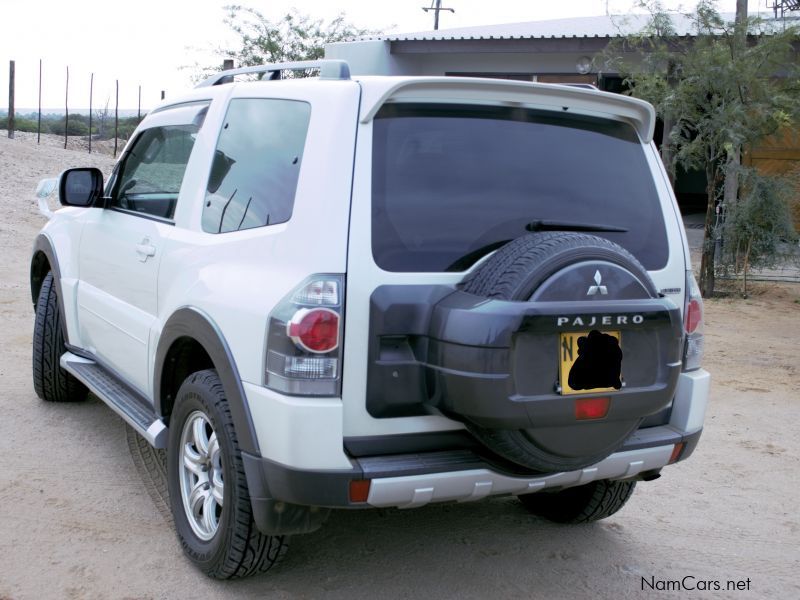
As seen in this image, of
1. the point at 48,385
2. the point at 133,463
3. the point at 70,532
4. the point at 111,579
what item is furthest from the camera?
the point at 48,385

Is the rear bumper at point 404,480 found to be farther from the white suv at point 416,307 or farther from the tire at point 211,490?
the tire at point 211,490

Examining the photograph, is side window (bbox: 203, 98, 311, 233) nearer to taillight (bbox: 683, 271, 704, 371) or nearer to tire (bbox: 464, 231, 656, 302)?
tire (bbox: 464, 231, 656, 302)

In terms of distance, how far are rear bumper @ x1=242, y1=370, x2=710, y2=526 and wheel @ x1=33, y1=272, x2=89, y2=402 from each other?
2.95 m

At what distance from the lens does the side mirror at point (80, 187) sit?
4.65 meters

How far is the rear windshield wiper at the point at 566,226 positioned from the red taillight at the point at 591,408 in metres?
0.65

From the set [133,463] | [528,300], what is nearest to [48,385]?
[133,463]

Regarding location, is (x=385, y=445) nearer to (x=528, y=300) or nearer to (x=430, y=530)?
(x=528, y=300)

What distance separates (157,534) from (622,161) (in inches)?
96.3

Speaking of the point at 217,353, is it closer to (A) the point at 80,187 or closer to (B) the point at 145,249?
(B) the point at 145,249

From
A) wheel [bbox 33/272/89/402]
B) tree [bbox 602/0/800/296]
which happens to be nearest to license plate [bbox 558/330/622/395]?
wheel [bbox 33/272/89/402]

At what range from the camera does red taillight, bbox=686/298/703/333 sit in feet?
11.5

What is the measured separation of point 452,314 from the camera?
2.84 meters

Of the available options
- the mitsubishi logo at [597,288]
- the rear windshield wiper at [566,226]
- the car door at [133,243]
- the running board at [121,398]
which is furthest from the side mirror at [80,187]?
the mitsubishi logo at [597,288]

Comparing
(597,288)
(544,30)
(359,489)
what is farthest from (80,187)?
(544,30)
